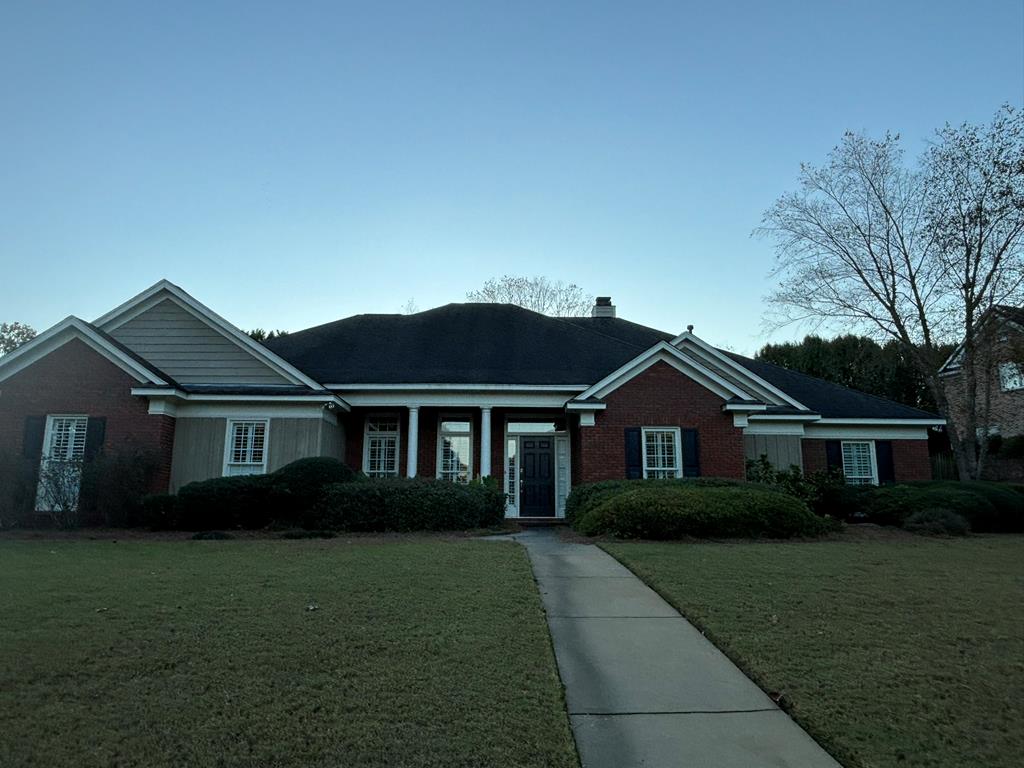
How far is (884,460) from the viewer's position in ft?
67.8

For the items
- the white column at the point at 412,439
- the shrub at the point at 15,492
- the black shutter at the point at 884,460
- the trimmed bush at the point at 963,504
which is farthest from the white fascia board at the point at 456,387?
the black shutter at the point at 884,460

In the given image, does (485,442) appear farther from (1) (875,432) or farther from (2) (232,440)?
(1) (875,432)

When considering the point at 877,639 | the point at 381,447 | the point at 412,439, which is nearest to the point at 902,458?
the point at 412,439

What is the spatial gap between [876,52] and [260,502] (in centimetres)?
1512

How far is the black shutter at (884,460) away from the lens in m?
20.5

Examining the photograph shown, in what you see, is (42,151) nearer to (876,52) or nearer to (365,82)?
(365,82)

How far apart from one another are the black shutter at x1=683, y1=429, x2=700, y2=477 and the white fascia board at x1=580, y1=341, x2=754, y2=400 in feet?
4.27

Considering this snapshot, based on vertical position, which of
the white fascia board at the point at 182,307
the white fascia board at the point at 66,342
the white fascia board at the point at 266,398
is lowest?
the white fascia board at the point at 266,398

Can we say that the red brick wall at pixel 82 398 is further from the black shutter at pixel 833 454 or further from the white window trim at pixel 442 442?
the black shutter at pixel 833 454

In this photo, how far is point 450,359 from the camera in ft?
64.8

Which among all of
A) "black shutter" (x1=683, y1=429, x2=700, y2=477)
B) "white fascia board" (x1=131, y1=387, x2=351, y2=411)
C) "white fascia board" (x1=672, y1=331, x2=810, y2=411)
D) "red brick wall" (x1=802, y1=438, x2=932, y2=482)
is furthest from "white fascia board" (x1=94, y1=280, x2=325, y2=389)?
"red brick wall" (x1=802, y1=438, x2=932, y2=482)

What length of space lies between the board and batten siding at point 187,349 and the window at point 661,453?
389 inches

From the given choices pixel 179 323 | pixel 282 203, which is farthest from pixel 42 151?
pixel 179 323

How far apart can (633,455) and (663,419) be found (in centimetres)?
121
